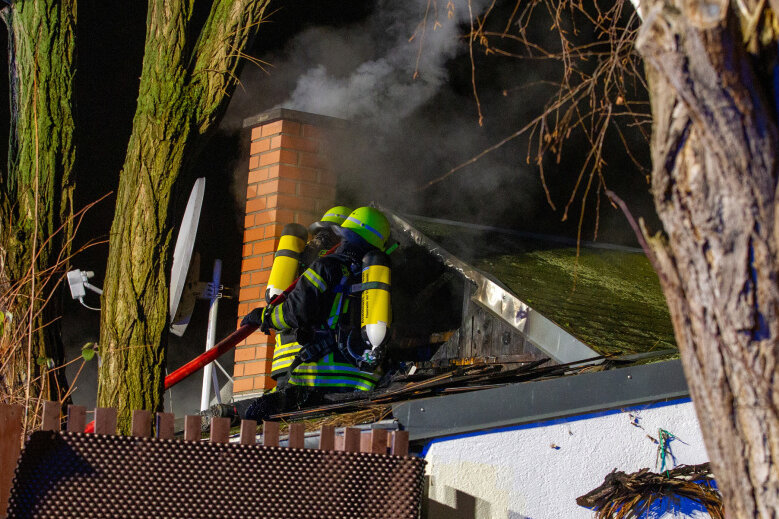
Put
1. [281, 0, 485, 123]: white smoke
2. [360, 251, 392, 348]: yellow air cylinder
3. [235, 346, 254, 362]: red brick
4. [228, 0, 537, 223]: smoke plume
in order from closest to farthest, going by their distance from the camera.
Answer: [360, 251, 392, 348]: yellow air cylinder → [235, 346, 254, 362]: red brick → [228, 0, 537, 223]: smoke plume → [281, 0, 485, 123]: white smoke

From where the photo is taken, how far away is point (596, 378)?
4.16 metres

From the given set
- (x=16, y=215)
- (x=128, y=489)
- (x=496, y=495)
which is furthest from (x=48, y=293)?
(x=496, y=495)

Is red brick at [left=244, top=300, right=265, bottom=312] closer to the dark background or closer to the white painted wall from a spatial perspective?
the dark background

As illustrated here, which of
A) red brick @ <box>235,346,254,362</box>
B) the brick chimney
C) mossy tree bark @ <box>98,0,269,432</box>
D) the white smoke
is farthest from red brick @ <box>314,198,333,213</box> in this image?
mossy tree bark @ <box>98,0,269,432</box>

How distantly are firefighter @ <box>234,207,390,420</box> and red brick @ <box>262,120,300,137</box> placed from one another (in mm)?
1338

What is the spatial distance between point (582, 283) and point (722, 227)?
502cm

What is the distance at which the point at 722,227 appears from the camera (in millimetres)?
1879

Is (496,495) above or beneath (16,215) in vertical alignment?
beneath

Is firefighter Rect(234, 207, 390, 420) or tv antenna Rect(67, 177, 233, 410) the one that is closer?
firefighter Rect(234, 207, 390, 420)

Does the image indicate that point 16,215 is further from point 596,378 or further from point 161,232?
point 596,378

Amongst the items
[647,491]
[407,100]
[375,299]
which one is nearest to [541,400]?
[647,491]

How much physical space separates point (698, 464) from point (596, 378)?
22.6 inches

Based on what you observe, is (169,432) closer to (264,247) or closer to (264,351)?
(264,351)

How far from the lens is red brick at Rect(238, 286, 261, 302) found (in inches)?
303
